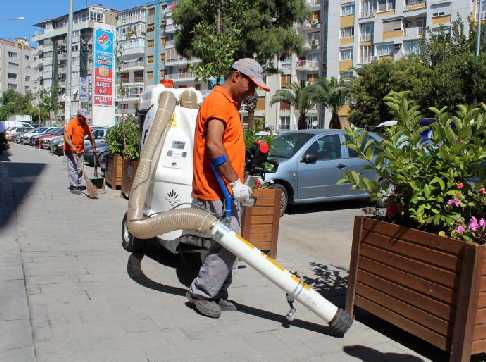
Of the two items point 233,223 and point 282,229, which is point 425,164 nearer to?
point 233,223

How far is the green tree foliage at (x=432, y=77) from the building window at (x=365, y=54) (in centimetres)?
1362

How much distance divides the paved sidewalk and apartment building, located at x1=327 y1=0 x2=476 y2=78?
157 feet

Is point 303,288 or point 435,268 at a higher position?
point 435,268

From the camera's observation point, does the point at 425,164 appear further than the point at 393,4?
No

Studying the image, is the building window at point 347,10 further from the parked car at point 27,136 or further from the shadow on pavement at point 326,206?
the shadow on pavement at point 326,206

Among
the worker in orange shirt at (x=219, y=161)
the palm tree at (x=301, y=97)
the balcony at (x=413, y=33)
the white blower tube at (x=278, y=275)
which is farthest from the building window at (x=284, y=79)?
the white blower tube at (x=278, y=275)

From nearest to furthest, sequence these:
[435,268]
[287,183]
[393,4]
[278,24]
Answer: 1. [435,268]
2. [287,183]
3. [278,24]
4. [393,4]

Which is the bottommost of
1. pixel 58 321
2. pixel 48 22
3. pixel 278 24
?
pixel 58 321

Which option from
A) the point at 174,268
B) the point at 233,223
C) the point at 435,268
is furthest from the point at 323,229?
the point at 435,268

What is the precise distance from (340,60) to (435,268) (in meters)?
58.1

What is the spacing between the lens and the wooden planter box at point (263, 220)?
6266 mm

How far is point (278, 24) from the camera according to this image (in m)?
33.1

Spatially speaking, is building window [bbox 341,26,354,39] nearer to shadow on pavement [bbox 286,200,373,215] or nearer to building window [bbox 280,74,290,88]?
building window [bbox 280,74,290,88]

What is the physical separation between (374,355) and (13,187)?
33.1 ft
